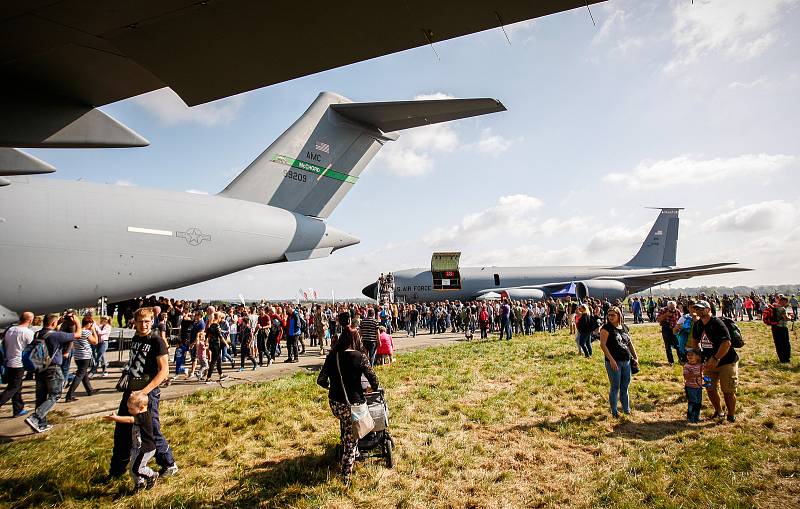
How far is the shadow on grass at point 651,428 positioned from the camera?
514 cm

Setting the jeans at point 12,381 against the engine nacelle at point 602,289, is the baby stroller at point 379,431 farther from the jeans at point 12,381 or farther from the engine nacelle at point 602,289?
the engine nacelle at point 602,289

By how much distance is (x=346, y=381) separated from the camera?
381 centimetres

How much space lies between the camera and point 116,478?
389cm

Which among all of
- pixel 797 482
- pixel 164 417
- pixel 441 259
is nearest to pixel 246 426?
pixel 164 417

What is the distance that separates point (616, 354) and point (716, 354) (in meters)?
1.20

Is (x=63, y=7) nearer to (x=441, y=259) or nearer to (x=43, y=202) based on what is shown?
(x=43, y=202)

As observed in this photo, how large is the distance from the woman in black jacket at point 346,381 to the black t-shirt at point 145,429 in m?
1.67

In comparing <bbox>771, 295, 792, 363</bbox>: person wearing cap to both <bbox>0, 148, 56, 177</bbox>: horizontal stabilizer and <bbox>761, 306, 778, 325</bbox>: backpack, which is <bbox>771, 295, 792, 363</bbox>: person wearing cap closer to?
<bbox>761, 306, 778, 325</bbox>: backpack

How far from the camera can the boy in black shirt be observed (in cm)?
352

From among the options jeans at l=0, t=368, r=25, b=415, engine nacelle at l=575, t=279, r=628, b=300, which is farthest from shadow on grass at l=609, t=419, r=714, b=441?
engine nacelle at l=575, t=279, r=628, b=300

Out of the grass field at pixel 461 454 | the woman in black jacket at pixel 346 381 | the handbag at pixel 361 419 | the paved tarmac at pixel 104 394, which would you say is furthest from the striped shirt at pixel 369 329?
the handbag at pixel 361 419

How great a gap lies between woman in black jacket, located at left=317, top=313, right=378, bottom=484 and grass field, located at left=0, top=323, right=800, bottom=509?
332mm

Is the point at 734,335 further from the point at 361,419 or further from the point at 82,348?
the point at 82,348

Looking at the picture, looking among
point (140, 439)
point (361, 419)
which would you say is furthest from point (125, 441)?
point (361, 419)
